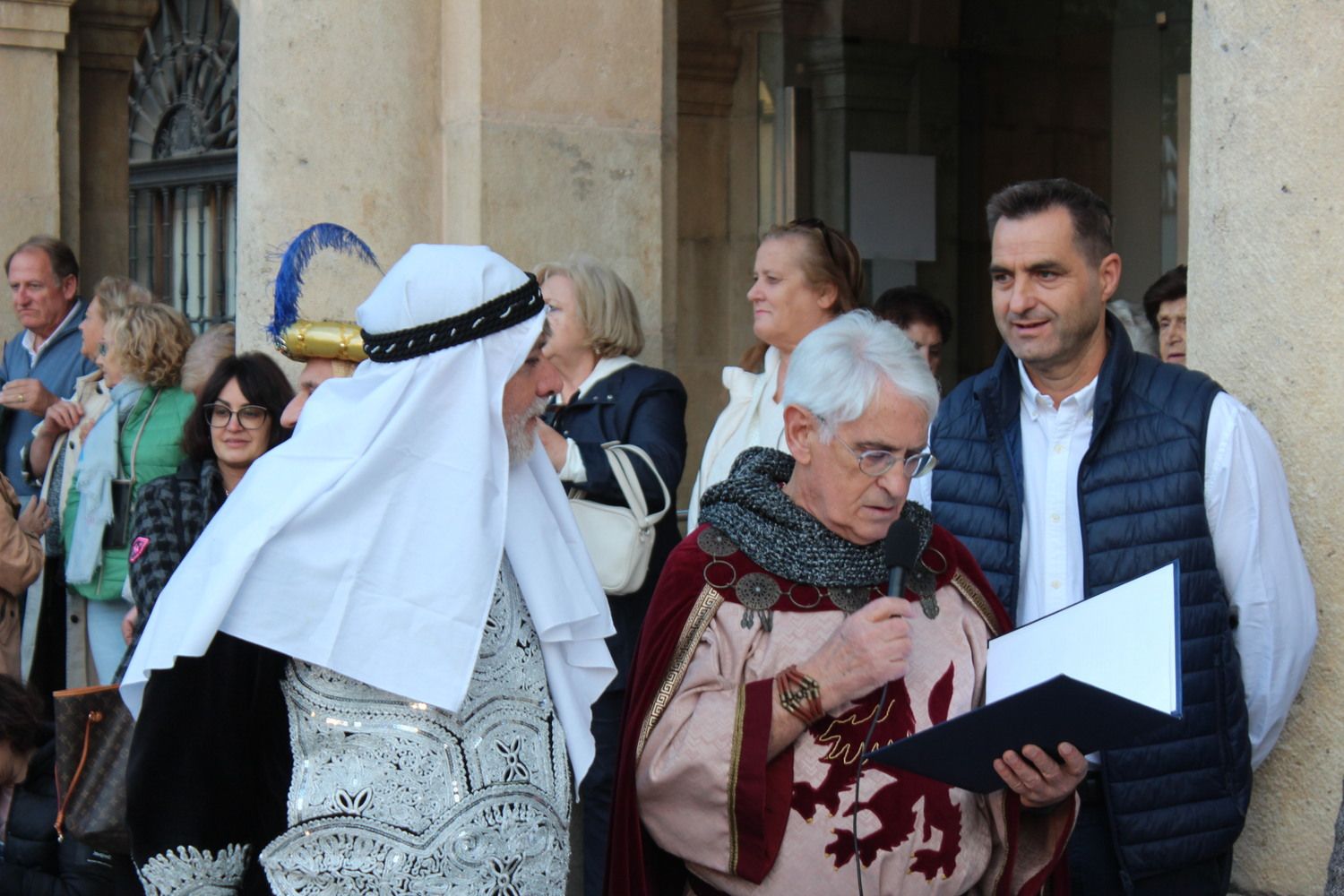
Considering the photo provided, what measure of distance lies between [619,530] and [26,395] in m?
3.54

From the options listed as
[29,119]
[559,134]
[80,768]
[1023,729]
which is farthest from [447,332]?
[29,119]

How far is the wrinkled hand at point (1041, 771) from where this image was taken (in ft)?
8.91

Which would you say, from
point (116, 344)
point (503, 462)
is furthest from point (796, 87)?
point (503, 462)

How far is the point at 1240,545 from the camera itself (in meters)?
3.25

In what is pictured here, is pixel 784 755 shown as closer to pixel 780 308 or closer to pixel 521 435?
pixel 521 435

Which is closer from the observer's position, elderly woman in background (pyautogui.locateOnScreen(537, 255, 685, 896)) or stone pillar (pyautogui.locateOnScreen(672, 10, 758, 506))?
elderly woman in background (pyautogui.locateOnScreen(537, 255, 685, 896))

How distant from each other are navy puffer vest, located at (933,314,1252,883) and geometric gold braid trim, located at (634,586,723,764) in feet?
2.35

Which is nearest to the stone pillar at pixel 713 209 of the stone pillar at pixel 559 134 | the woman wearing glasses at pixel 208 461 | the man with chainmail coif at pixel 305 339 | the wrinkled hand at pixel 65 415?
the wrinkled hand at pixel 65 415

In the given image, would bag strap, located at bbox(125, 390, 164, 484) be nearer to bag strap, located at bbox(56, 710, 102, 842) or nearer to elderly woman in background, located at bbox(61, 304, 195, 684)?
elderly woman in background, located at bbox(61, 304, 195, 684)

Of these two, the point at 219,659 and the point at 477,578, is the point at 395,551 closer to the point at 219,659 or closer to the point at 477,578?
the point at 477,578

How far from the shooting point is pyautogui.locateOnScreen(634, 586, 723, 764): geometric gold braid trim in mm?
2924

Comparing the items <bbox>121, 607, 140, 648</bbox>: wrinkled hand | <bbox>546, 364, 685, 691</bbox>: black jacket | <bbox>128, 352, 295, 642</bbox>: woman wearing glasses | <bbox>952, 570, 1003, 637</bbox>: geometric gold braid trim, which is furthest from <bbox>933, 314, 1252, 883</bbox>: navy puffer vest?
<bbox>121, 607, 140, 648</bbox>: wrinkled hand

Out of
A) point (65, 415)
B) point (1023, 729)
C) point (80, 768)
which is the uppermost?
point (65, 415)

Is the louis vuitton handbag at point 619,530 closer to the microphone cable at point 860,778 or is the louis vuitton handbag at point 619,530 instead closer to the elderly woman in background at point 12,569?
the microphone cable at point 860,778
